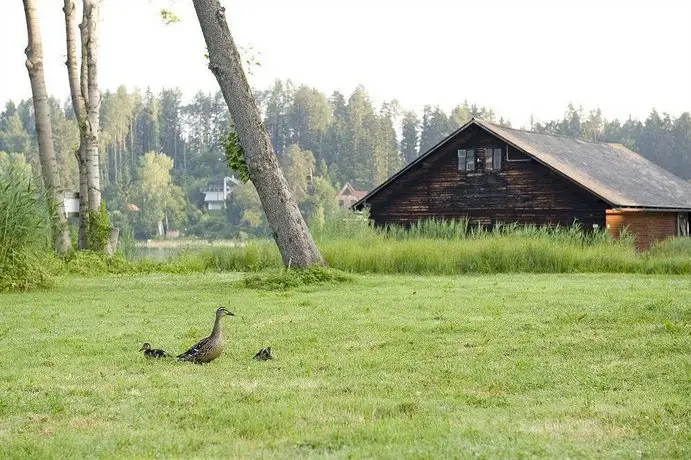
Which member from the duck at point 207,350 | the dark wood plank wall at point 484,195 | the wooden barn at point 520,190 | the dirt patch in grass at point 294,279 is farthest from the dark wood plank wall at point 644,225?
the duck at point 207,350

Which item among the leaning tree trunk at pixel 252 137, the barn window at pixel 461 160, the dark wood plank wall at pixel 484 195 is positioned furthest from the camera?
the barn window at pixel 461 160

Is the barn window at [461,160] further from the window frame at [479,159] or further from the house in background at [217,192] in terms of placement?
the house in background at [217,192]

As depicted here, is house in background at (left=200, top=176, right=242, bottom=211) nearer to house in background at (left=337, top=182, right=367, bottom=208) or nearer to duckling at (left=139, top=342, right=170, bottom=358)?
house in background at (left=337, top=182, right=367, bottom=208)

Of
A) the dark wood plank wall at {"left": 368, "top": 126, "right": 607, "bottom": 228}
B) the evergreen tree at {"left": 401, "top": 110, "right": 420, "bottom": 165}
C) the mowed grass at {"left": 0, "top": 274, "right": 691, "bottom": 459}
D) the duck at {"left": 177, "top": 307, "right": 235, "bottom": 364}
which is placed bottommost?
the mowed grass at {"left": 0, "top": 274, "right": 691, "bottom": 459}

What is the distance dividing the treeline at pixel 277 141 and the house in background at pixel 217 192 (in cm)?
99

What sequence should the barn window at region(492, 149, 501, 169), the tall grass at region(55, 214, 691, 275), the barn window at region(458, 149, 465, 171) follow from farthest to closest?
the barn window at region(458, 149, 465, 171) → the barn window at region(492, 149, 501, 169) → the tall grass at region(55, 214, 691, 275)

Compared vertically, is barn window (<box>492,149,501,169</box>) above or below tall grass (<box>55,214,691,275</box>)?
above

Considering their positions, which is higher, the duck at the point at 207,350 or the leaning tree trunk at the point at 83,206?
the leaning tree trunk at the point at 83,206

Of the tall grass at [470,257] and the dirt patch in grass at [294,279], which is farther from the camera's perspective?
the tall grass at [470,257]

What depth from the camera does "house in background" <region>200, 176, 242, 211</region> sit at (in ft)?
395

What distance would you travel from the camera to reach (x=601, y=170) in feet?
134

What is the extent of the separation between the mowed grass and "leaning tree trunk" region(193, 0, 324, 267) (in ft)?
15.1

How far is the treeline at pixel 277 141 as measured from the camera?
106 metres

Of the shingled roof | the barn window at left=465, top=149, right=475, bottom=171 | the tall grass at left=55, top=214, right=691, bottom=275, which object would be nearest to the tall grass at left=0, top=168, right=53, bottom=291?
the tall grass at left=55, top=214, right=691, bottom=275
